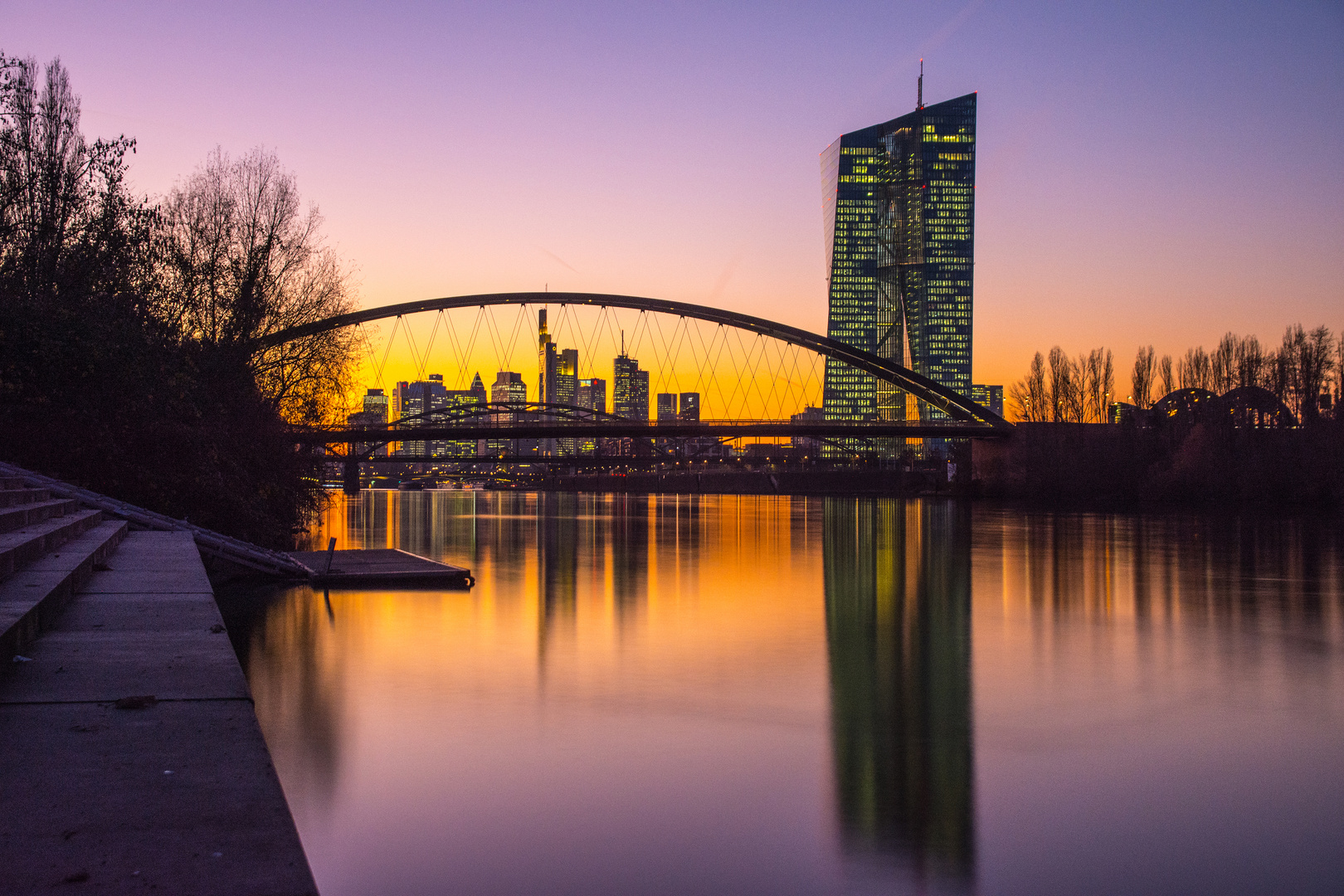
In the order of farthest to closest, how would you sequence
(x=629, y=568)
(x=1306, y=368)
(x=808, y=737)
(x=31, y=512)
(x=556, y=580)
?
(x=1306, y=368), (x=629, y=568), (x=556, y=580), (x=31, y=512), (x=808, y=737)

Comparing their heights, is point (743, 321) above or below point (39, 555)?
above

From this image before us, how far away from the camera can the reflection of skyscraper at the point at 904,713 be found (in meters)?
7.89

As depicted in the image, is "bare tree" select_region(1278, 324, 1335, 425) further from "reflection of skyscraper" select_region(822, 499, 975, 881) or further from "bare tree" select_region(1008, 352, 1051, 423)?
"reflection of skyscraper" select_region(822, 499, 975, 881)

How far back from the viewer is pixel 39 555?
10281 mm

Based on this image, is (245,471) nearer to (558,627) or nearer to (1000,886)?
(558,627)

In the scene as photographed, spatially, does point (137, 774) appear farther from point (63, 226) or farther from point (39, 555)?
point (63, 226)

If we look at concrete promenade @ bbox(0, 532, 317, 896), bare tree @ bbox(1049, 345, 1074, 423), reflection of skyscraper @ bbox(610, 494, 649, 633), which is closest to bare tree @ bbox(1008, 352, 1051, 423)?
bare tree @ bbox(1049, 345, 1074, 423)

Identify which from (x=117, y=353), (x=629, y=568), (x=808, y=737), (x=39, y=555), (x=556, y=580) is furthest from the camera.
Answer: (x=629, y=568)

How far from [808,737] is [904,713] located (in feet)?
5.18

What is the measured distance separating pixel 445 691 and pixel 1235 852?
8445 millimetres

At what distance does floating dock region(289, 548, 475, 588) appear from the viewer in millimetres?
A: 23328

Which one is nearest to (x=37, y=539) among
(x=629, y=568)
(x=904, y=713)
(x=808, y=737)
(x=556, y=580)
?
(x=808, y=737)

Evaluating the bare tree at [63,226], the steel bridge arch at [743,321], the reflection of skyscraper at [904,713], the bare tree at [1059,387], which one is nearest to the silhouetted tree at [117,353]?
the bare tree at [63,226]

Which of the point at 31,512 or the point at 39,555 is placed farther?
the point at 31,512
